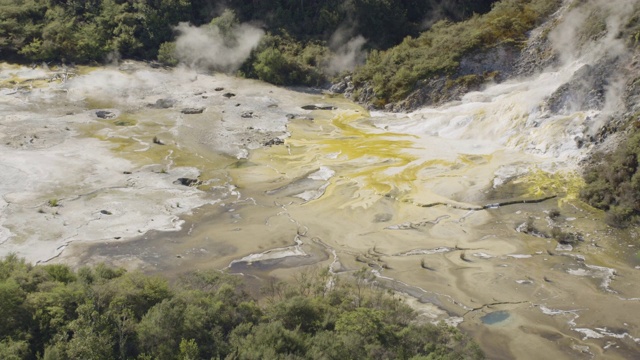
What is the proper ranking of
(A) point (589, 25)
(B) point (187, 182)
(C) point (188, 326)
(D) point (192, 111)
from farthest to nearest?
(D) point (192, 111)
(A) point (589, 25)
(B) point (187, 182)
(C) point (188, 326)

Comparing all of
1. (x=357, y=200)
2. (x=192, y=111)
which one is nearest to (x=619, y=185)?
(x=357, y=200)

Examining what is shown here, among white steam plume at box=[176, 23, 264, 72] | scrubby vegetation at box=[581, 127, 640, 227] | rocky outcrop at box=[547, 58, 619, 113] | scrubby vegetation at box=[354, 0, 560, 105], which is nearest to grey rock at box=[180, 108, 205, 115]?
white steam plume at box=[176, 23, 264, 72]

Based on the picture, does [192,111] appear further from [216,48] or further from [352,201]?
[352,201]

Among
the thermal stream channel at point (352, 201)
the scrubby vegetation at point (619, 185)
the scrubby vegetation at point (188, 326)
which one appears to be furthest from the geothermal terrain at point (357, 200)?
the scrubby vegetation at point (188, 326)

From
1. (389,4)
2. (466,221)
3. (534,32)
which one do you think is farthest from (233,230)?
(389,4)

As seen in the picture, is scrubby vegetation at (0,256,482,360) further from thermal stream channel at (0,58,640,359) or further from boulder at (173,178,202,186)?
Result: boulder at (173,178,202,186)

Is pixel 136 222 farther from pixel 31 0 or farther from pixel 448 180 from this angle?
pixel 31 0

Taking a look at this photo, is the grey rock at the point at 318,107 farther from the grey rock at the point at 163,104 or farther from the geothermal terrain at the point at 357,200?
the grey rock at the point at 163,104
